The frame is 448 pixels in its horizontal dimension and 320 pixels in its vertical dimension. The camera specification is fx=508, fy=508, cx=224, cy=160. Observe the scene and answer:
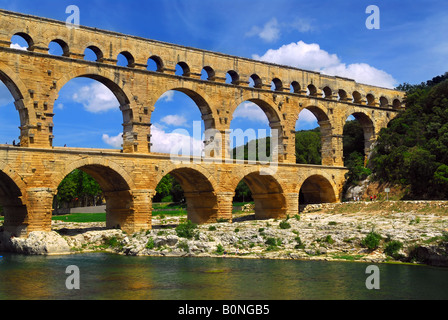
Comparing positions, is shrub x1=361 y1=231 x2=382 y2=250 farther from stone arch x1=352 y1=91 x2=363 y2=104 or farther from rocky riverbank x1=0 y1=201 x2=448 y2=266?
stone arch x1=352 y1=91 x2=363 y2=104

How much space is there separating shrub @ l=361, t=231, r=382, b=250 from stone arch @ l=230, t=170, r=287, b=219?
12.7 metres

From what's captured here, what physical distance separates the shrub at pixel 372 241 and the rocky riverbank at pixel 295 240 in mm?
60

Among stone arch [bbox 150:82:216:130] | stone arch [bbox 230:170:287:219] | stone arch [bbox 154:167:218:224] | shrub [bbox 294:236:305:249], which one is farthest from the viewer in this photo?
stone arch [bbox 230:170:287:219]

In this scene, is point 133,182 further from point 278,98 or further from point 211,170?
point 278,98

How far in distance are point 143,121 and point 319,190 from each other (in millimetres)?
16836

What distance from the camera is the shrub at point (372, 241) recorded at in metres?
22.7

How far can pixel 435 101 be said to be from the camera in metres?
39.8

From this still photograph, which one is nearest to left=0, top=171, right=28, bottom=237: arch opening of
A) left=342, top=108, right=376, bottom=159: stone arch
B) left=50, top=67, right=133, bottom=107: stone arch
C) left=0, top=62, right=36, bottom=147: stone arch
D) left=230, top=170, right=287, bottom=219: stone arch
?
left=0, top=62, right=36, bottom=147: stone arch

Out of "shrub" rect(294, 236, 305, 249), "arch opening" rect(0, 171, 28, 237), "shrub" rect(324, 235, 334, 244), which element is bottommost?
"shrub" rect(294, 236, 305, 249)

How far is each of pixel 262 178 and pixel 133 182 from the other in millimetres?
10447

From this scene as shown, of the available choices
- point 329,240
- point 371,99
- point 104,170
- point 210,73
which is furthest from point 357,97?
point 104,170

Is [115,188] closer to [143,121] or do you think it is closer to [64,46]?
[143,121]

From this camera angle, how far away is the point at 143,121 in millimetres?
30203

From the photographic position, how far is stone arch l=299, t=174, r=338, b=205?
3922cm
